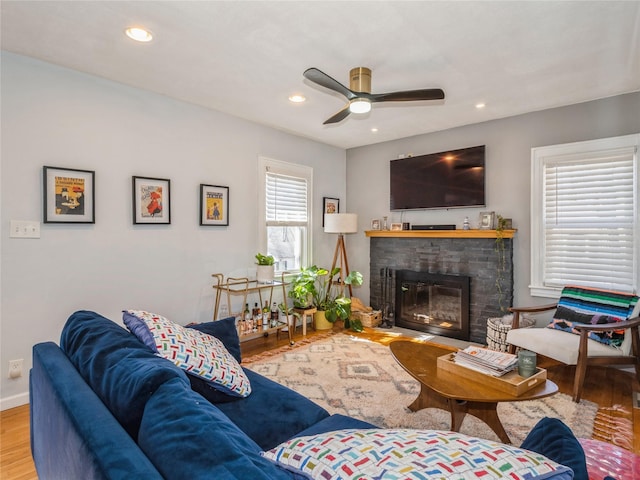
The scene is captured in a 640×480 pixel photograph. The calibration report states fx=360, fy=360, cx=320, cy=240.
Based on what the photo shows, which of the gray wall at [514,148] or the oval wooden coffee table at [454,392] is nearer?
the oval wooden coffee table at [454,392]

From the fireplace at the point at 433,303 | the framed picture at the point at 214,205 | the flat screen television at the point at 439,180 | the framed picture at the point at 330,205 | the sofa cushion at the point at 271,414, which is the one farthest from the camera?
the framed picture at the point at 330,205

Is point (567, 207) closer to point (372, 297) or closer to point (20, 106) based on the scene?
point (372, 297)

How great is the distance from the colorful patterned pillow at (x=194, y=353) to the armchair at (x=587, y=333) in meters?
2.59

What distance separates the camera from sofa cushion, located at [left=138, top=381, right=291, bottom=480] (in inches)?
28.4

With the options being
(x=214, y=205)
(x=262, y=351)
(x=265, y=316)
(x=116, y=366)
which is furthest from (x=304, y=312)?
(x=116, y=366)

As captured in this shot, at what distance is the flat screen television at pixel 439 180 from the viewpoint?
171 inches

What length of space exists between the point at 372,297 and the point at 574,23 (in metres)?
3.88

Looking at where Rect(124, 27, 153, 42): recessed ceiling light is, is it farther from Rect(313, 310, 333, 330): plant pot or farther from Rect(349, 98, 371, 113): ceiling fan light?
Rect(313, 310, 333, 330): plant pot

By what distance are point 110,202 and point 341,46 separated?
231 cm

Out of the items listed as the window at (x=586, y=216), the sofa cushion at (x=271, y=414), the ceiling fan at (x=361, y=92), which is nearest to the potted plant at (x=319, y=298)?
the window at (x=586, y=216)

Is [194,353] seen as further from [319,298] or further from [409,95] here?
[319,298]

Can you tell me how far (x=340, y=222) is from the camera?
4875 mm

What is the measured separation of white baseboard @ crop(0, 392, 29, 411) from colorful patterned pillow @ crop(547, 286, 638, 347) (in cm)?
449

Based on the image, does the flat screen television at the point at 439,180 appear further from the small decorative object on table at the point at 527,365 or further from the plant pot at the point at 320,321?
the small decorative object on table at the point at 527,365
